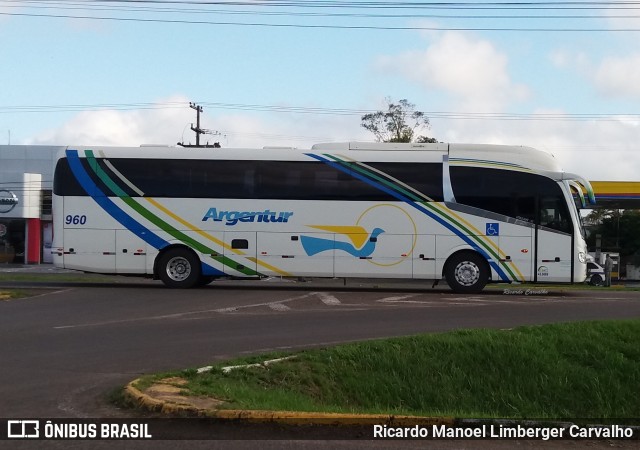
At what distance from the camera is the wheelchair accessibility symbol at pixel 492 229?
20766 millimetres

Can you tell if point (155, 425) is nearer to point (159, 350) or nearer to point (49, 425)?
point (49, 425)

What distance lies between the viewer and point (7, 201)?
53.4 metres

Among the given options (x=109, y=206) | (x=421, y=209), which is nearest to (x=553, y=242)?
(x=421, y=209)

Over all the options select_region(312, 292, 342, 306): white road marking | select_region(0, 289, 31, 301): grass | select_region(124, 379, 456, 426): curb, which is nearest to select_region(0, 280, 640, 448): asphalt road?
select_region(312, 292, 342, 306): white road marking

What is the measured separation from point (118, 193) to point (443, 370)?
41.0 feet

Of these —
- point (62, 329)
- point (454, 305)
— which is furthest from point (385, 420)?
point (454, 305)

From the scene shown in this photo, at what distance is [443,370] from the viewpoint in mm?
11844

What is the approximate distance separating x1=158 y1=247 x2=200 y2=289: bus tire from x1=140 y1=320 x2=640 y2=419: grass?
Result: 10104 millimetres

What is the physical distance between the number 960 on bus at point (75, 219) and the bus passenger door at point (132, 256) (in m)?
1.16

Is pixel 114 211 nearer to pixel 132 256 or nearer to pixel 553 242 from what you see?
pixel 132 256

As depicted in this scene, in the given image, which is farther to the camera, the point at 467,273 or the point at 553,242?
the point at 467,273

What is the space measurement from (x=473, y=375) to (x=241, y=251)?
10450 millimetres

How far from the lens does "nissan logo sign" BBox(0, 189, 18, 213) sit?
53.4m

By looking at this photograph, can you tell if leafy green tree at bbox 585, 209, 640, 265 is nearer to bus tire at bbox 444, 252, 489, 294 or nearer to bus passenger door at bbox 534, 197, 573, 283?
bus passenger door at bbox 534, 197, 573, 283
